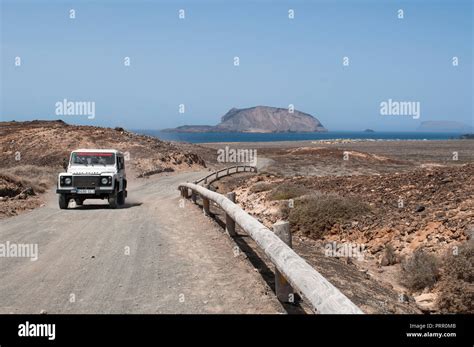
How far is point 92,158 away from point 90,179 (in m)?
1.40

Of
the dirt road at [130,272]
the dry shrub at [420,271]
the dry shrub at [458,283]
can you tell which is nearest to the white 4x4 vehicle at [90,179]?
the dirt road at [130,272]

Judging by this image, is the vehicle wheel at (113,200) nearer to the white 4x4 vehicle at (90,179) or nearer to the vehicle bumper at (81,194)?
the white 4x4 vehicle at (90,179)

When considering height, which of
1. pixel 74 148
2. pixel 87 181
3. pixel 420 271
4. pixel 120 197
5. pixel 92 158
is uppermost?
pixel 74 148

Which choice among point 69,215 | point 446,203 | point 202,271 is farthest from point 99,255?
point 446,203

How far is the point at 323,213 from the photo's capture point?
15.8 meters

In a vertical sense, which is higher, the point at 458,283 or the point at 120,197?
the point at 120,197

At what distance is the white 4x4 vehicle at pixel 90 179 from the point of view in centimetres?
1931

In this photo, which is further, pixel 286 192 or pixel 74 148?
pixel 74 148

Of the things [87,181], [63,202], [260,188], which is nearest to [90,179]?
[87,181]

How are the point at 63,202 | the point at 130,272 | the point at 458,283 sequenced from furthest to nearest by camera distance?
Answer: the point at 63,202, the point at 458,283, the point at 130,272

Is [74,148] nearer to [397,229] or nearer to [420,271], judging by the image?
[397,229]

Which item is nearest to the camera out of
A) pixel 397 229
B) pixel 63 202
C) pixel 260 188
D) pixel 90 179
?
pixel 397 229

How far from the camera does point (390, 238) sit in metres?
13.4

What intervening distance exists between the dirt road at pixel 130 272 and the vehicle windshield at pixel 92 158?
6.18 m
